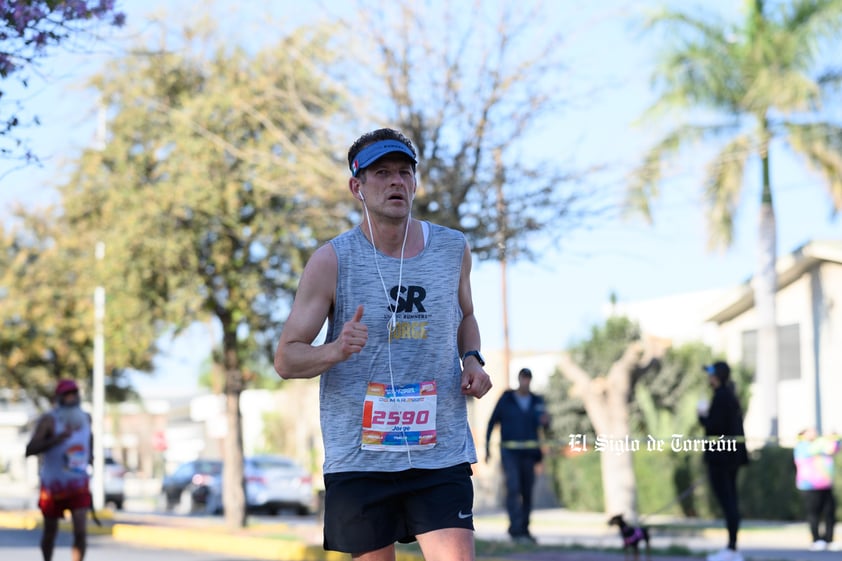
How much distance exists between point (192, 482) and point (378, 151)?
2772cm

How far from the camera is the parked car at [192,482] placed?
30.8m

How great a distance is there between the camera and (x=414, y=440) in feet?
14.5

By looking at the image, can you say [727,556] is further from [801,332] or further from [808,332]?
[801,332]

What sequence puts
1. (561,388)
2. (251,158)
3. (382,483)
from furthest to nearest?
(561,388), (251,158), (382,483)

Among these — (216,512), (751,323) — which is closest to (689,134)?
(751,323)

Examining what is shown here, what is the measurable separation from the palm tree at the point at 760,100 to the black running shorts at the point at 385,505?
22.2 m

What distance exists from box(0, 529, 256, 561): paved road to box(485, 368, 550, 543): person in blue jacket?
3217 millimetres

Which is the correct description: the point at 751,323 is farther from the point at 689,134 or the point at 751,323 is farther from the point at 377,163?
the point at 377,163

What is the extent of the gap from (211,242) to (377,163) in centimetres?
1636

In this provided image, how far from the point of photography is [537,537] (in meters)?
18.2

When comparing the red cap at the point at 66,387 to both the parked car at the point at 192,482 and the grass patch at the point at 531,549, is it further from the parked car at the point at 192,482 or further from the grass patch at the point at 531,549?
the parked car at the point at 192,482

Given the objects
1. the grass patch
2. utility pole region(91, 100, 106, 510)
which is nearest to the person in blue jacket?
the grass patch

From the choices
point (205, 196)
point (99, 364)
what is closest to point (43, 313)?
point (99, 364)

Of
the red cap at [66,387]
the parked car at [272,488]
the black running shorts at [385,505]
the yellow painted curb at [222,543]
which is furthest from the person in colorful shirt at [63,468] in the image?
the parked car at [272,488]
